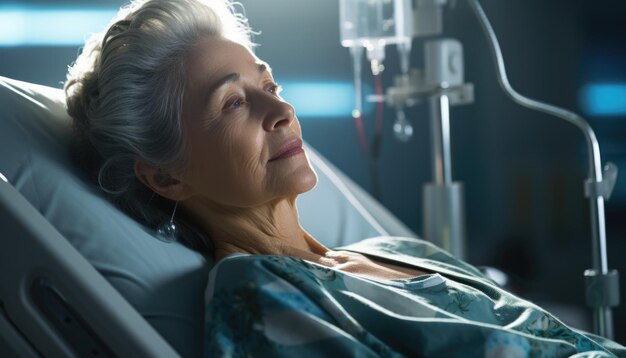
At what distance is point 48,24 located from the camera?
264 centimetres

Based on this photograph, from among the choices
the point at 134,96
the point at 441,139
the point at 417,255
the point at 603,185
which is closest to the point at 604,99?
the point at 441,139

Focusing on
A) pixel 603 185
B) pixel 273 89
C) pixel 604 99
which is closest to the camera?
pixel 273 89

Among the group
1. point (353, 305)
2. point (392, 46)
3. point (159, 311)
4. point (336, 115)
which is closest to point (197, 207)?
point (159, 311)

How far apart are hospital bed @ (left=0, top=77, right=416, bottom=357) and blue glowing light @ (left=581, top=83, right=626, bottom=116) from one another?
6.30 feet

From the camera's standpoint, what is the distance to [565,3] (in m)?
3.08

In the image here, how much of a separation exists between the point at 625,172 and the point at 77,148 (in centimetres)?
203

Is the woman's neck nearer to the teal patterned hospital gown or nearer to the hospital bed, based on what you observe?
the hospital bed

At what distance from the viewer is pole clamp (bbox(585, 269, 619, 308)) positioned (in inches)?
74.2

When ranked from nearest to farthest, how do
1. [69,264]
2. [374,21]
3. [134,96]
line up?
[69,264]
[134,96]
[374,21]

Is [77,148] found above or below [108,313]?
above

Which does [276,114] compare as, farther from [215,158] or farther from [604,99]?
[604,99]

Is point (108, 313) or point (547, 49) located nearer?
point (108, 313)

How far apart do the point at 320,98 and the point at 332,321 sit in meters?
2.12

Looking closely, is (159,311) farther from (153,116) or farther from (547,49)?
(547,49)
